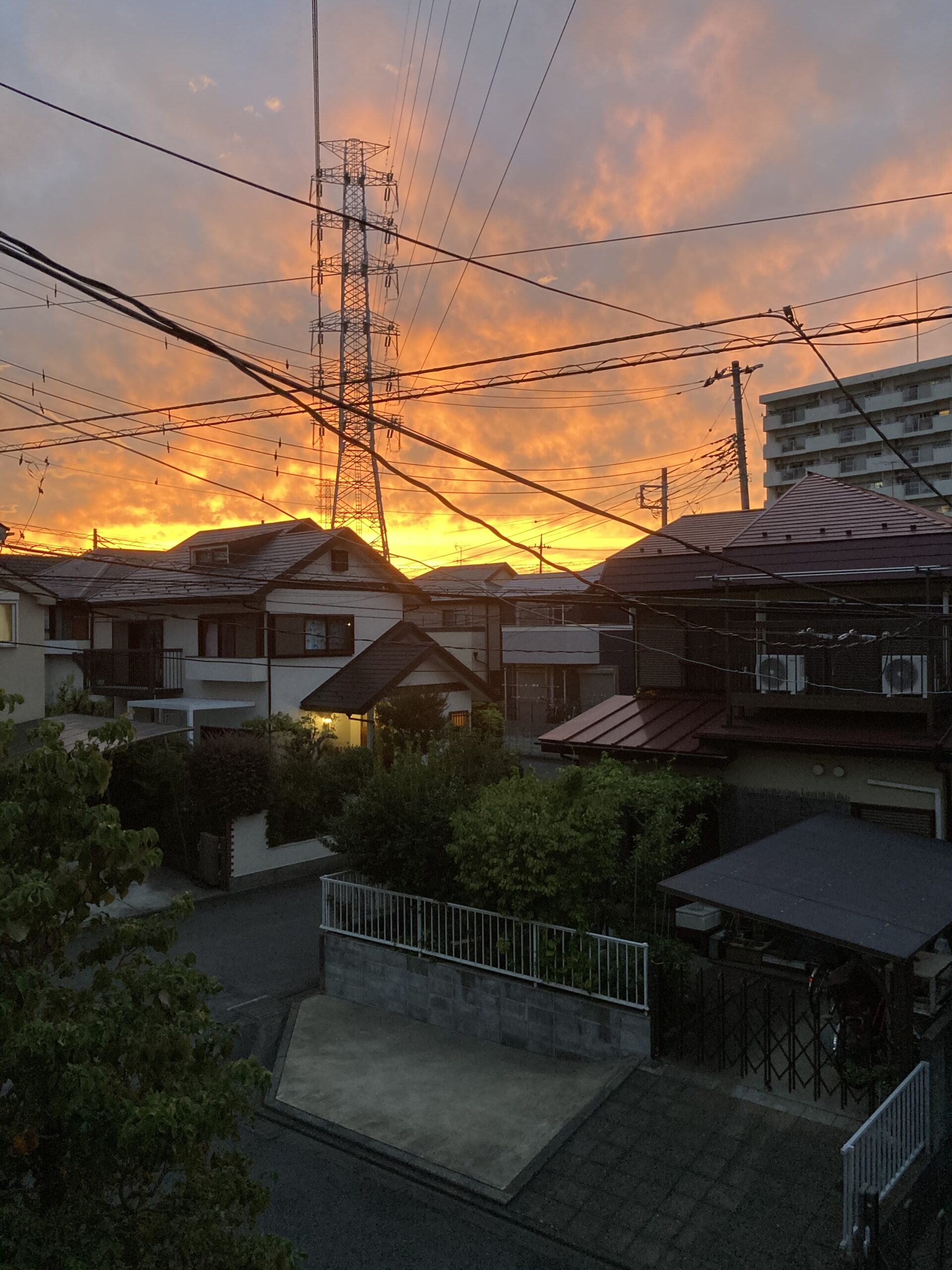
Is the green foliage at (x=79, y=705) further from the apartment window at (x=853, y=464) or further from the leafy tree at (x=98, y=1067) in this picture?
the apartment window at (x=853, y=464)

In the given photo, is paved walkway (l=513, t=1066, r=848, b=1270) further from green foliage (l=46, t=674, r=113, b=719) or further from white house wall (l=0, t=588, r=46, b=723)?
green foliage (l=46, t=674, r=113, b=719)

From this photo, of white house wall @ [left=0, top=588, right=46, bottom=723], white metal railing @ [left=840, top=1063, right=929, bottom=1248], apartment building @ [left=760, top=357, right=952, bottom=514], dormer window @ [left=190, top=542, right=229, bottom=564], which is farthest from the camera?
A: apartment building @ [left=760, top=357, right=952, bottom=514]

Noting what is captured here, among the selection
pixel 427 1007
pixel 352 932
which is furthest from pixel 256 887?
pixel 427 1007

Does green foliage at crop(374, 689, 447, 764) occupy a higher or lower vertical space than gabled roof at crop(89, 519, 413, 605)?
lower

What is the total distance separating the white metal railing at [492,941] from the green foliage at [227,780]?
19.8ft

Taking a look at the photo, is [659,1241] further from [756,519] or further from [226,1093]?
[756,519]

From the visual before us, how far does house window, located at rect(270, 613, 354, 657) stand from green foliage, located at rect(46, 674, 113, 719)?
5.54 meters

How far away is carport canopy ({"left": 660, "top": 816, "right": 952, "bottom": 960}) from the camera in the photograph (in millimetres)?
8109

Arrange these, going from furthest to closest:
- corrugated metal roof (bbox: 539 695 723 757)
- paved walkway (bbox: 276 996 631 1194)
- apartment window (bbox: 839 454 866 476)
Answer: apartment window (bbox: 839 454 866 476) < corrugated metal roof (bbox: 539 695 723 757) < paved walkway (bbox: 276 996 631 1194)

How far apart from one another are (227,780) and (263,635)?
21.7ft

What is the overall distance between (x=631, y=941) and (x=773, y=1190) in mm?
2874

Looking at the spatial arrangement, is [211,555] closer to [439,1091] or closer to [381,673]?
[381,673]

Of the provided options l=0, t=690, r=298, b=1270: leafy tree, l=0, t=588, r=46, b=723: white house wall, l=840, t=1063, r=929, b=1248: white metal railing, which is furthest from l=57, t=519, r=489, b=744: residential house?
l=0, t=690, r=298, b=1270: leafy tree

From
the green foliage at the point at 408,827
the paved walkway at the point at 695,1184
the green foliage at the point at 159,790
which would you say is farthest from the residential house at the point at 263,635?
the paved walkway at the point at 695,1184
